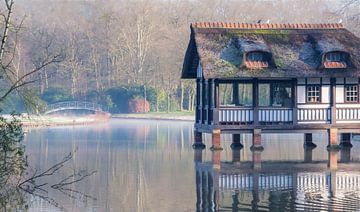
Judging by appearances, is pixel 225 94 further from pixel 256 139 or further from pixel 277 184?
pixel 277 184

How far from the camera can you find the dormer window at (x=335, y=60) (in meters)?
33.3

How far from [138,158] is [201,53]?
16.2 ft

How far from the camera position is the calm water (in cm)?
1930

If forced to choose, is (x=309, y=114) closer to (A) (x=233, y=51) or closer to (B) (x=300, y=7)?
(A) (x=233, y=51)

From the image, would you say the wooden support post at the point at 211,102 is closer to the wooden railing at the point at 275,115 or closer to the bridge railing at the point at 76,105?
the wooden railing at the point at 275,115

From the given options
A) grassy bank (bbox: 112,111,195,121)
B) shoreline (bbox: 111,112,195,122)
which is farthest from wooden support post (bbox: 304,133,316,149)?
grassy bank (bbox: 112,111,195,121)

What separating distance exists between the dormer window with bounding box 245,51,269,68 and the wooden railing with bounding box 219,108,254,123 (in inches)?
70.8

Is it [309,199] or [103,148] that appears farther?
[103,148]

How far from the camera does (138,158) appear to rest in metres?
31.6

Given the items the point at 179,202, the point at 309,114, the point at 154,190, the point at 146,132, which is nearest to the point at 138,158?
the point at 309,114

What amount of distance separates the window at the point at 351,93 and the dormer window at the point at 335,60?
1.17 m

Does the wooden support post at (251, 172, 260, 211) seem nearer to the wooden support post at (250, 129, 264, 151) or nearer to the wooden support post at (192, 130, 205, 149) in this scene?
the wooden support post at (250, 129, 264, 151)

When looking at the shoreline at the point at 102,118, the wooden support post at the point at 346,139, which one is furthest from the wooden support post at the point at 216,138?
the shoreline at the point at 102,118

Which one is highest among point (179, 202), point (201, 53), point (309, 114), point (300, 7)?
point (300, 7)
